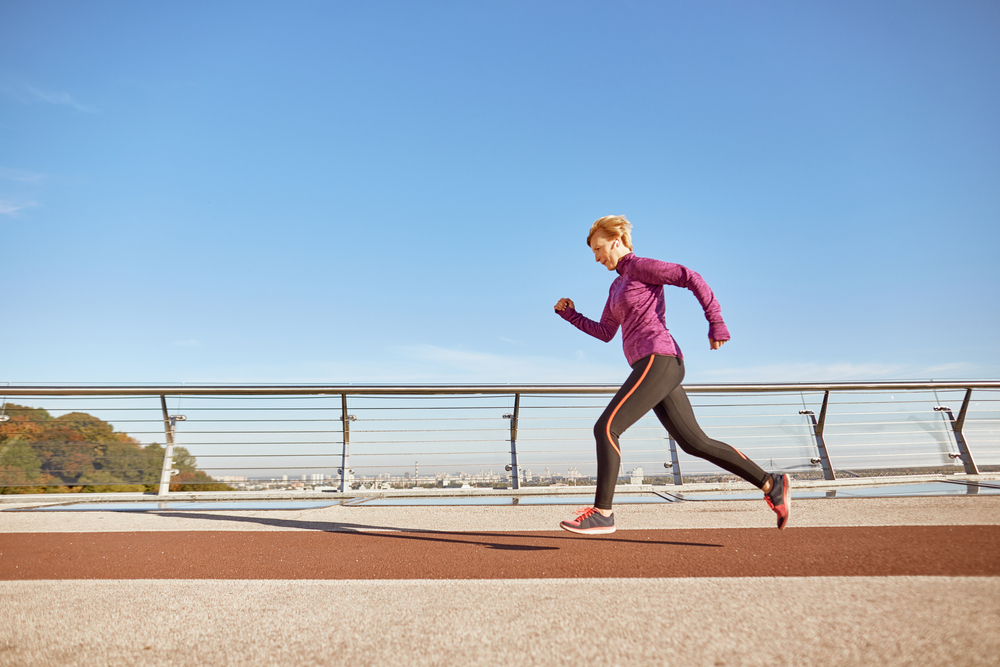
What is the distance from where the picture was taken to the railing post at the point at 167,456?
534 cm

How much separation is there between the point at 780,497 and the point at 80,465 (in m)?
6.21

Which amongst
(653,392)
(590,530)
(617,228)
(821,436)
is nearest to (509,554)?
(590,530)

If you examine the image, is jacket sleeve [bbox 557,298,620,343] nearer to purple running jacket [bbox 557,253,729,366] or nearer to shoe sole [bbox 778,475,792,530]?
purple running jacket [bbox 557,253,729,366]

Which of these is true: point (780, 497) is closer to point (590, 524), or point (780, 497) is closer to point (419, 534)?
point (590, 524)

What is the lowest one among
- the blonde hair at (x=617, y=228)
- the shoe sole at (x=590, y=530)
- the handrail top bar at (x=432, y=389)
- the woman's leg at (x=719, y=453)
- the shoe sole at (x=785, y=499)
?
the shoe sole at (x=590, y=530)

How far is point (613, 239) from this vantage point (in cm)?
313

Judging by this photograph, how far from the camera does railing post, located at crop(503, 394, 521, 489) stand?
221 inches

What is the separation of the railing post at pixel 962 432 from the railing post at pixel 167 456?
804 cm

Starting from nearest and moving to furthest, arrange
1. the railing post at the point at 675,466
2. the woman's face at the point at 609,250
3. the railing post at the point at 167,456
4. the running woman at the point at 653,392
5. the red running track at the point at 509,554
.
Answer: the red running track at the point at 509,554 → the running woman at the point at 653,392 → the woman's face at the point at 609,250 → the railing post at the point at 167,456 → the railing post at the point at 675,466

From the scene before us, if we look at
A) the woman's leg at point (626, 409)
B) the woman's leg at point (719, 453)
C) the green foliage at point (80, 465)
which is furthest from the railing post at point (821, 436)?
the green foliage at point (80, 465)

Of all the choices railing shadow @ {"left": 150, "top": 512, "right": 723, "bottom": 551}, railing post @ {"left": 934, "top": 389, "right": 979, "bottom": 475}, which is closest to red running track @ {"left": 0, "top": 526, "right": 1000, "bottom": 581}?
railing shadow @ {"left": 150, "top": 512, "right": 723, "bottom": 551}

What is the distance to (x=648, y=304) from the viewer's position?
2.90 meters

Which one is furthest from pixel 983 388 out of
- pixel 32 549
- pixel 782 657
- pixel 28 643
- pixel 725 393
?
pixel 32 549

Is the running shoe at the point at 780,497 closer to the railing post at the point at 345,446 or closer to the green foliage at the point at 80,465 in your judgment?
the railing post at the point at 345,446
